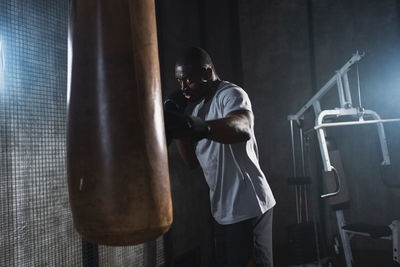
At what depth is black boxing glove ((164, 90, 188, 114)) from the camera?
5.26 ft

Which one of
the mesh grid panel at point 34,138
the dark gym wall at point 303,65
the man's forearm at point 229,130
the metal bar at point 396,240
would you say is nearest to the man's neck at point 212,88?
the man's forearm at point 229,130

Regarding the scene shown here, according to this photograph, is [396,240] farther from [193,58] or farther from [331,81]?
[193,58]

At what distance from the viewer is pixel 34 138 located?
154 cm

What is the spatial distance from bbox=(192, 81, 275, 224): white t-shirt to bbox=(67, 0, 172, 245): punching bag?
87cm

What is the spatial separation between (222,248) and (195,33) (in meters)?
2.30

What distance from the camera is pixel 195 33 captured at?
128 inches

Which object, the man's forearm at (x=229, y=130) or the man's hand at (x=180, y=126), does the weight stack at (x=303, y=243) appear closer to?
the man's forearm at (x=229, y=130)

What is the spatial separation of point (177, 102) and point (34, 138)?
0.74 meters

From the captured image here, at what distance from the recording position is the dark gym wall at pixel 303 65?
149 inches

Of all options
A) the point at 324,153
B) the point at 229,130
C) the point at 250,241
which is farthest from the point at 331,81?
the point at 229,130

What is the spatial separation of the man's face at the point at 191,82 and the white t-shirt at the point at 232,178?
0.08 metres

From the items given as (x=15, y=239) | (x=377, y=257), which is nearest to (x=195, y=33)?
(x=15, y=239)

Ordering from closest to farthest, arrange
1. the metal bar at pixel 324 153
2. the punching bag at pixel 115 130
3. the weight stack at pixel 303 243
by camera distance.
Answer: the punching bag at pixel 115 130, the metal bar at pixel 324 153, the weight stack at pixel 303 243

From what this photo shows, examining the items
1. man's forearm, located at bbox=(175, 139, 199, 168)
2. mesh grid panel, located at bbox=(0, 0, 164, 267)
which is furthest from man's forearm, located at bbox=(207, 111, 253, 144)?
mesh grid panel, located at bbox=(0, 0, 164, 267)
